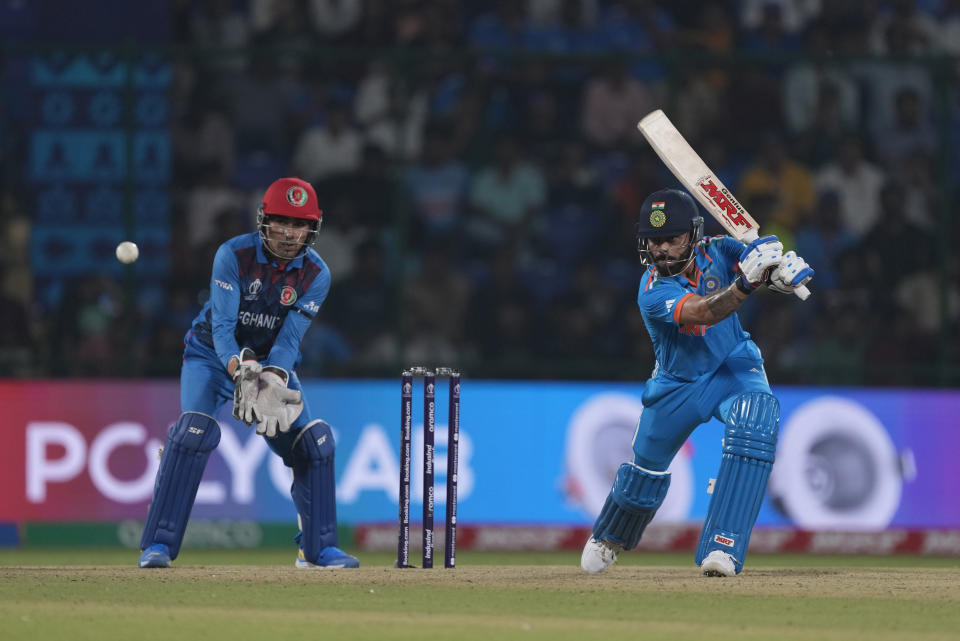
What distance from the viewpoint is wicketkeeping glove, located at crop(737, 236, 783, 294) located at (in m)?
6.65

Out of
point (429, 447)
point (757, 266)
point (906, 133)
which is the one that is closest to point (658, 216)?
point (757, 266)

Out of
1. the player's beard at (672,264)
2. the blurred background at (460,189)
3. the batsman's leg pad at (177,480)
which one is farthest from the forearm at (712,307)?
the blurred background at (460,189)

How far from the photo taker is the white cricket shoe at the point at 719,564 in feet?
22.7

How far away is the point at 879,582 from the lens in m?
7.02

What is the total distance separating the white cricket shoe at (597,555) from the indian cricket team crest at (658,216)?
1464mm

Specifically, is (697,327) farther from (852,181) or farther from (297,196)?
(852,181)

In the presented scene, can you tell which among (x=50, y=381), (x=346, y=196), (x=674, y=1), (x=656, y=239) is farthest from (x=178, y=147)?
(x=656, y=239)

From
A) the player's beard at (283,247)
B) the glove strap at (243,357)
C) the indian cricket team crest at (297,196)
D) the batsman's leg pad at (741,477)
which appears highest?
the indian cricket team crest at (297,196)

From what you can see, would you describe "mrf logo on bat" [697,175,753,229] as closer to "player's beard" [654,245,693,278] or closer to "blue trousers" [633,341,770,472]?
"player's beard" [654,245,693,278]

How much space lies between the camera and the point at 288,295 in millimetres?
7465

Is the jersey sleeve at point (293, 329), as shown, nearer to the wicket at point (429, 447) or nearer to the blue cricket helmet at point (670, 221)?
the wicket at point (429, 447)

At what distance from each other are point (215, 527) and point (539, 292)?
2.78 meters

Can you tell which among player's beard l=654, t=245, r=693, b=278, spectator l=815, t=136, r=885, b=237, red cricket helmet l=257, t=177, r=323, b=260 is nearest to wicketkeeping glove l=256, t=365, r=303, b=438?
red cricket helmet l=257, t=177, r=323, b=260

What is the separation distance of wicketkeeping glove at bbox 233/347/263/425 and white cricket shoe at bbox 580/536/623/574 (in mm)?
1627
